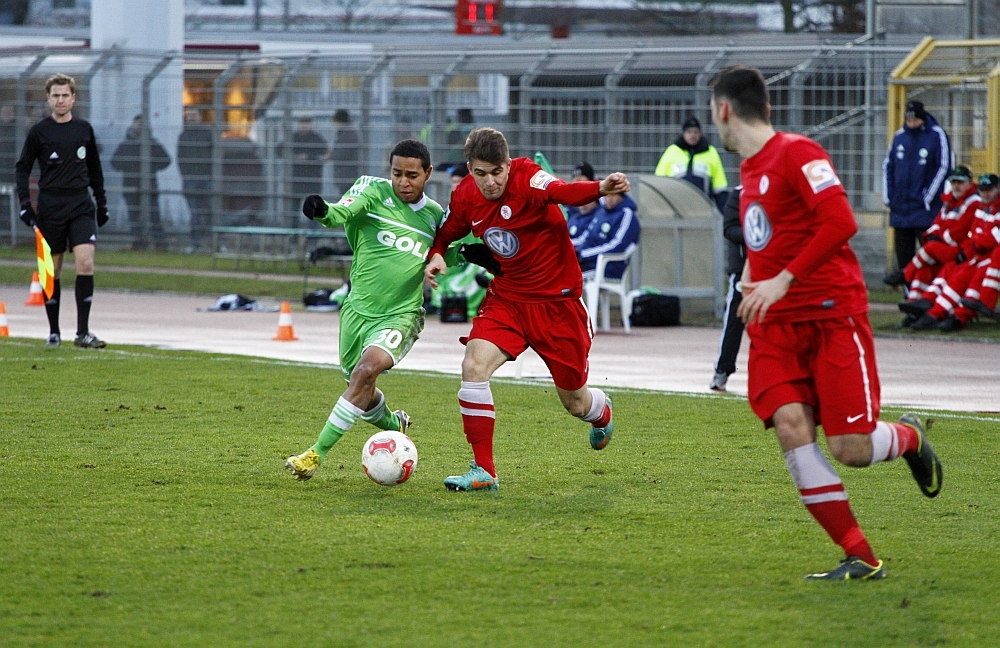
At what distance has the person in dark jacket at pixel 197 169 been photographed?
2517 centimetres

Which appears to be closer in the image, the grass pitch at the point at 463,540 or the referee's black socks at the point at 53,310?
the grass pitch at the point at 463,540

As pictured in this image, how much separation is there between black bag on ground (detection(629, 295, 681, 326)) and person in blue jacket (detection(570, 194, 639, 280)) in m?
0.80

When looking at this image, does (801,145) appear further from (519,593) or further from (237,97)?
(237,97)

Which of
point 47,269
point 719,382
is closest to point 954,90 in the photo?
point 719,382

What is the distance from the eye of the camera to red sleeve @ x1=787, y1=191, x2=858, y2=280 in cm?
488

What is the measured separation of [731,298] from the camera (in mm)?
10422

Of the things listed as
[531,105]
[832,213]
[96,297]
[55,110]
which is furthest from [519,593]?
[531,105]

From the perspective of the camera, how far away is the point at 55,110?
12.3 metres

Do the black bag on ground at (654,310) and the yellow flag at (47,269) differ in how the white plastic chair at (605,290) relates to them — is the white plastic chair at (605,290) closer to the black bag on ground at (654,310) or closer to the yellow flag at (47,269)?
the black bag on ground at (654,310)

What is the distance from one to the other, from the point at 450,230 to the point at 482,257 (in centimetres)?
22

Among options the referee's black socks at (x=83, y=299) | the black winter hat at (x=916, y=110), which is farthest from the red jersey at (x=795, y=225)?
the black winter hat at (x=916, y=110)

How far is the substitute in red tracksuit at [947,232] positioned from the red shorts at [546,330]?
9575mm

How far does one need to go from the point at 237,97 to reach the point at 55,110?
503 inches

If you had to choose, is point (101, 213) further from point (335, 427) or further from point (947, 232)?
point (947, 232)
